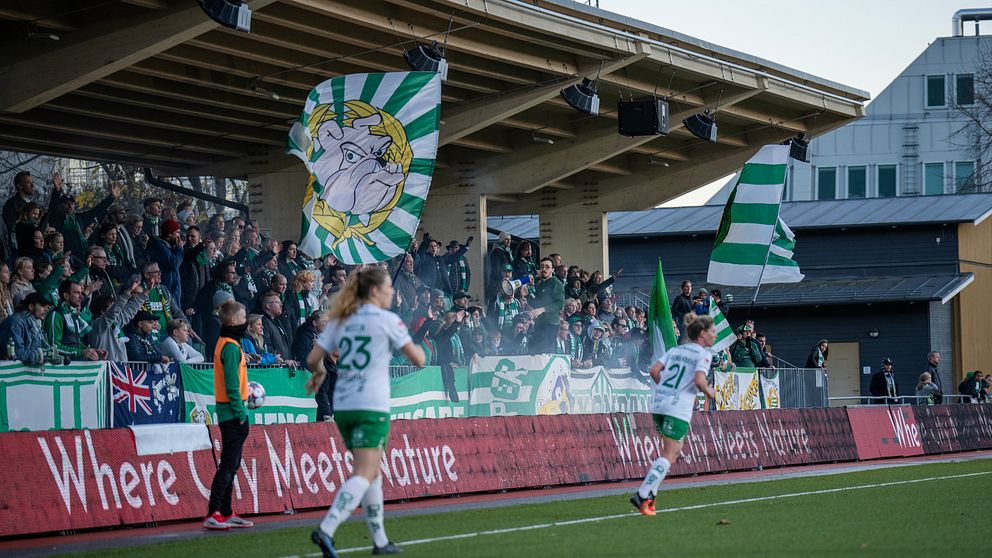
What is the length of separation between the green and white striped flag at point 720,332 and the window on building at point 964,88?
1740 inches

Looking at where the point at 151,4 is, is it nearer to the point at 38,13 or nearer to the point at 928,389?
the point at 38,13

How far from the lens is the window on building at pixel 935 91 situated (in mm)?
68312

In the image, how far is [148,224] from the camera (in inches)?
800

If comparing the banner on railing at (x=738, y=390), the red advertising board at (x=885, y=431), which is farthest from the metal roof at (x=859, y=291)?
the banner on railing at (x=738, y=390)

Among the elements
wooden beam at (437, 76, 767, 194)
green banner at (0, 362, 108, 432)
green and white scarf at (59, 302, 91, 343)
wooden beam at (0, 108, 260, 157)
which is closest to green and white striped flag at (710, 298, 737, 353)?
wooden beam at (437, 76, 767, 194)

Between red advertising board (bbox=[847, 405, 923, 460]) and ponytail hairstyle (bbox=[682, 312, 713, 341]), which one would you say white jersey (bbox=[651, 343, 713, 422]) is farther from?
red advertising board (bbox=[847, 405, 923, 460])

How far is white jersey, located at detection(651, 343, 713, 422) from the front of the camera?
46.6 ft

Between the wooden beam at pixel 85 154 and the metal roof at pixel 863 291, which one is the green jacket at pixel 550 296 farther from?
the metal roof at pixel 863 291

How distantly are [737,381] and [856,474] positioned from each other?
217 inches

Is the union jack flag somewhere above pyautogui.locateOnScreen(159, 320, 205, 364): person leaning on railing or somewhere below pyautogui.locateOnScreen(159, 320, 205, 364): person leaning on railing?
below

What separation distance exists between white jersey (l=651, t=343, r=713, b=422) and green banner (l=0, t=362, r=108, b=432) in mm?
6149

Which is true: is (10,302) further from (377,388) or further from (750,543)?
(750,543)

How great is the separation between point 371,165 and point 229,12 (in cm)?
340

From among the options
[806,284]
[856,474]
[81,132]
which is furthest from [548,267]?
[806,284]
